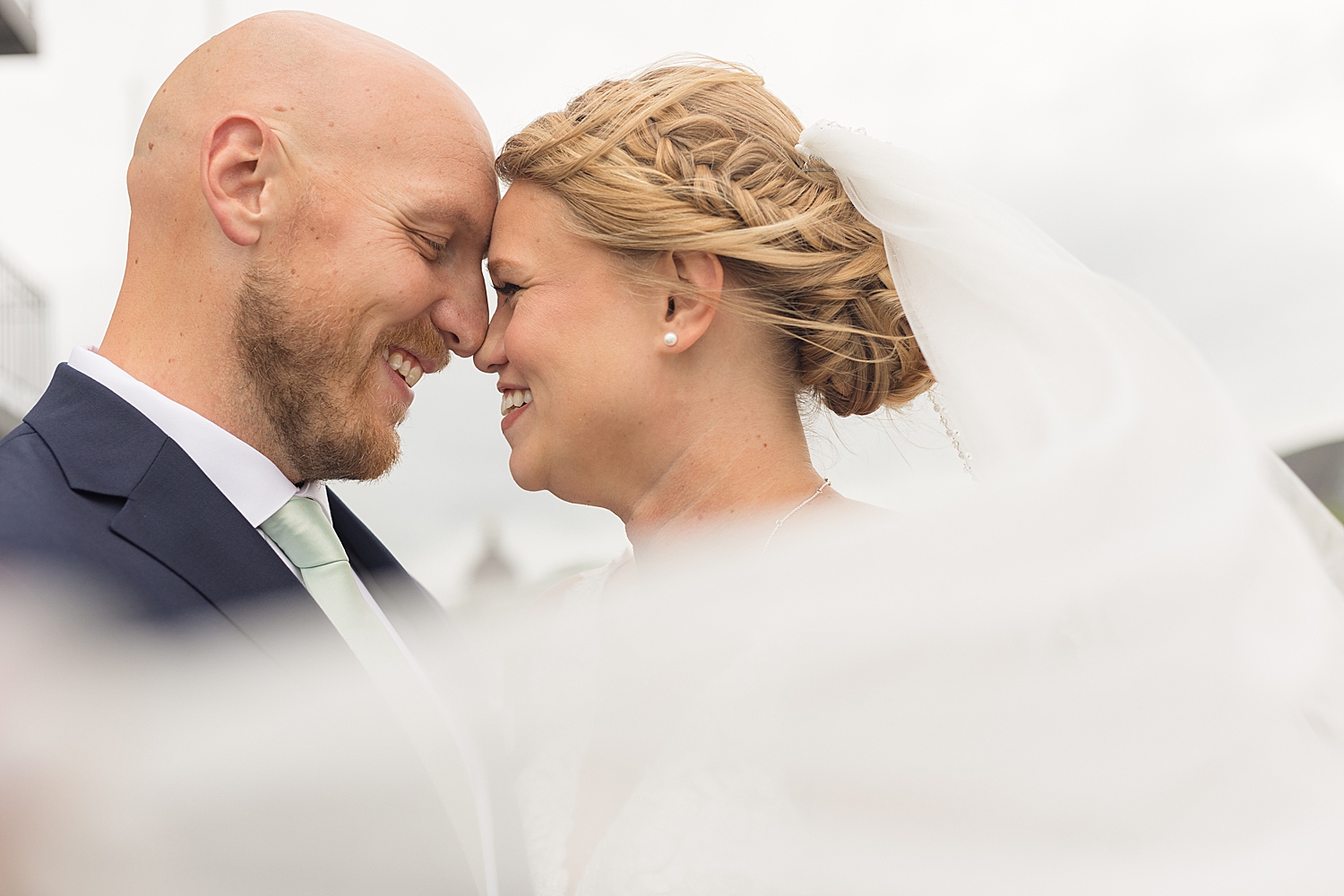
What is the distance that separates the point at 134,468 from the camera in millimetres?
2033

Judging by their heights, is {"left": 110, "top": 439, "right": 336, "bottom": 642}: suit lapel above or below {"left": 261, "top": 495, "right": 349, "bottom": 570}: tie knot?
above

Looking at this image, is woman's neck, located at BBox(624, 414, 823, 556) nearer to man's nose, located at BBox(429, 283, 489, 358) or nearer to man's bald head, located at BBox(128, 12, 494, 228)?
man's nose, located at BBox(429, 283, 489, 358)

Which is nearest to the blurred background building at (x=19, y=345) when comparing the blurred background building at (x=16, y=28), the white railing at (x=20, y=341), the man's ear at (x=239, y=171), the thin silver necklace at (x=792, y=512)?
the white railing at (x=20, y=341)

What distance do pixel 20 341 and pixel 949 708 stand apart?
1015cm

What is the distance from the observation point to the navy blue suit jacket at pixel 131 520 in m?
1.88

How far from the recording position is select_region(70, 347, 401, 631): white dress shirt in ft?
7.44

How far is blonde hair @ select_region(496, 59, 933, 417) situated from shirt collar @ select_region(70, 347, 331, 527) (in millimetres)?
902

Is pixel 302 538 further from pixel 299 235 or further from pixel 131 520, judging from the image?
pixel 299 235

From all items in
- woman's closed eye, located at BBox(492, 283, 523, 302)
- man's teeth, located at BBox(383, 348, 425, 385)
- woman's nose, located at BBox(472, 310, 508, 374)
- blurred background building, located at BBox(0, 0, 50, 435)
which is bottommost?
blurred background building, located at BBox(0, 0, 50, 435)

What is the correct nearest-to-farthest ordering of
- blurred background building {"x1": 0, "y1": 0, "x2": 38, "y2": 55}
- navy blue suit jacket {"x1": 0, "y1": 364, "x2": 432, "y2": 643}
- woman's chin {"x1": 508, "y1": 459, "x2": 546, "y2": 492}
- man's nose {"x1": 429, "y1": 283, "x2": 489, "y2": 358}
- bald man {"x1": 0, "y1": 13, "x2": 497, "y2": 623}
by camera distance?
1. navy blue suit jacket {"x1": 0, "y1": 364, "x2": 432, "y2": 643}
2. bald man {"x1": 0, "y1": 13, "x2": 497, "y2": 623}
3. woman's chin {"x1": 508, "y1": 459, "x2": 546, "y2": 492}
4. man's nose {"x1": 429, "y1": 283, "x2": 489, "y2": 358}
5. blurred background building {"x1": 0, "y1": 0, "x2": 38, "y2": 55}

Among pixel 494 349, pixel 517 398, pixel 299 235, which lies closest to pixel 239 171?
pixel 299 235

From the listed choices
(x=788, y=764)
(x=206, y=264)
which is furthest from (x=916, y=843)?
(x=206, y=264)

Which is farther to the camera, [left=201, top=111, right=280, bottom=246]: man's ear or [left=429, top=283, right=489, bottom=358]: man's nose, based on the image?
[left=429, top=283, right=489, bottom=358]: man's nose

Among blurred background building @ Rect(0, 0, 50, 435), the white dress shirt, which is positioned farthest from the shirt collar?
blurred background building @ Rect(0, 0, 50, 435)
